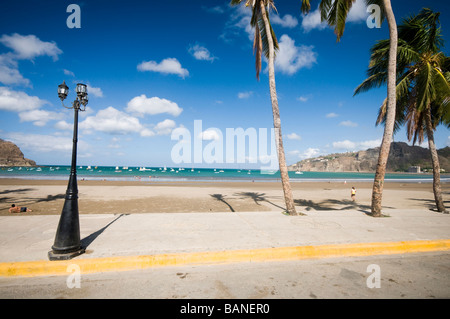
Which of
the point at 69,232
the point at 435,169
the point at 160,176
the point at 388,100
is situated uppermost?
Answer: the point at 388,100

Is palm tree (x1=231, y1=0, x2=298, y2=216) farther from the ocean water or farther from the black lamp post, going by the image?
the ocean water

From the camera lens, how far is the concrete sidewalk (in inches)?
174

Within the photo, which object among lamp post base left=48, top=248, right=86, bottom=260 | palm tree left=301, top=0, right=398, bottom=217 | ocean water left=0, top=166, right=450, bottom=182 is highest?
palm tree left=301, top=0, right=398, bottom=217

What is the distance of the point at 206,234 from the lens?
564cm

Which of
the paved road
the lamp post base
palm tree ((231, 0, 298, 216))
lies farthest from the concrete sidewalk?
palm tree ((231, 0, 298, 216))

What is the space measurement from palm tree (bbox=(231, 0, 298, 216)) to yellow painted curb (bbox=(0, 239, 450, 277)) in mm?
A: 3434

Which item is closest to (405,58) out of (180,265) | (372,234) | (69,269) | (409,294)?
(372,234)

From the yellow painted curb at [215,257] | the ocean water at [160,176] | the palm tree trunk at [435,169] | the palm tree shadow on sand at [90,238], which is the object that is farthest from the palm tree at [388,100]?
the ocean water at [160,176]

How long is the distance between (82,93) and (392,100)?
10.5 metres

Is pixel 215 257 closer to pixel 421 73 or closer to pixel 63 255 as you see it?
pixel 63 255

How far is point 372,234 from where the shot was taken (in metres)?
5.88

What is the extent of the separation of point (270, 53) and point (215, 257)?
830 centimetres

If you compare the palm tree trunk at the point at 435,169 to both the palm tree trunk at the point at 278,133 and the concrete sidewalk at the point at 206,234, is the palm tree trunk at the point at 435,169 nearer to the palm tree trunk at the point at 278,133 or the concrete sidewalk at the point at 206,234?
the concrete sidewalk at the point at 206,234

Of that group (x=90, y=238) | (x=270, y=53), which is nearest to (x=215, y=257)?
(x=90, y=238)
